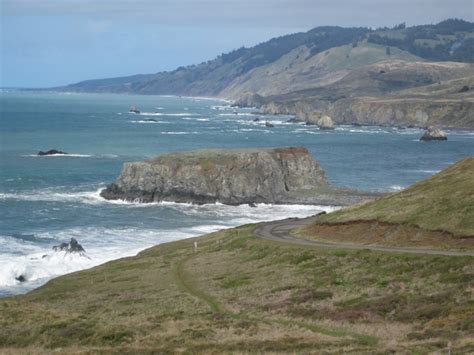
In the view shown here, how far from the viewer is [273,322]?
132 feet

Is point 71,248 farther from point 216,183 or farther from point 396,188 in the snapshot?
point 396,188

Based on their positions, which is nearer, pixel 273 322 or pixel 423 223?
pixel 273 322

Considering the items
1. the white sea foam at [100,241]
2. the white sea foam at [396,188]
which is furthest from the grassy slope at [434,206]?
the white sea foam at [396,188]

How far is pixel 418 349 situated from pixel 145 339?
1147 centimetres

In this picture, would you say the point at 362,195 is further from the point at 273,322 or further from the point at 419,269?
the point at 273,322

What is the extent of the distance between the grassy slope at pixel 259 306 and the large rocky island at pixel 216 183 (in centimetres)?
4472

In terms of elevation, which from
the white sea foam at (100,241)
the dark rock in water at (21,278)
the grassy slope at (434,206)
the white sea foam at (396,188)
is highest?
the grassy slope at (434,206)

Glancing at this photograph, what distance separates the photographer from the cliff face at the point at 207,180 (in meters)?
111

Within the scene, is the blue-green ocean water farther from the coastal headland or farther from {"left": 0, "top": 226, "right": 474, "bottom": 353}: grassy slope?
{"left": 0, "top": 226, "right": 474, "bottom": 353}: grassy slope

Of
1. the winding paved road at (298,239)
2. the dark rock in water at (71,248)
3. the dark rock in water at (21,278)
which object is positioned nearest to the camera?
the winding paved road at (298,239)

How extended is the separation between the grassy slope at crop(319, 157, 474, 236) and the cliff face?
125 feet

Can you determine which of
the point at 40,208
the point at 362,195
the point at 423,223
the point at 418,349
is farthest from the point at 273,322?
the point at 362,195

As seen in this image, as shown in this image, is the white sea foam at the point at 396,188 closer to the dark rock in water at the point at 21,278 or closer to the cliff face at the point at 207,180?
the cliff face at the point at 207,180

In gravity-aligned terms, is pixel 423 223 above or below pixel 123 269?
above
